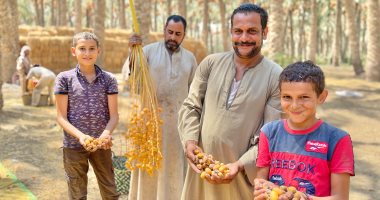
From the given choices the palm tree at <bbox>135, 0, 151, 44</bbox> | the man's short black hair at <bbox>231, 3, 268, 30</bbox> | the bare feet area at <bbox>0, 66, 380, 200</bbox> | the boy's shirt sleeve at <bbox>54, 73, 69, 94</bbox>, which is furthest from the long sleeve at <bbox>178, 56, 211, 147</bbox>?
the palm tree at <bbox>135, 0, 151, 44</bbox>

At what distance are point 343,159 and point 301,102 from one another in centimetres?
31

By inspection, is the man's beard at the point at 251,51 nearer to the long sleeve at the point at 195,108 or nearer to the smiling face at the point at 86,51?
the long sleeve at the point at 195,108

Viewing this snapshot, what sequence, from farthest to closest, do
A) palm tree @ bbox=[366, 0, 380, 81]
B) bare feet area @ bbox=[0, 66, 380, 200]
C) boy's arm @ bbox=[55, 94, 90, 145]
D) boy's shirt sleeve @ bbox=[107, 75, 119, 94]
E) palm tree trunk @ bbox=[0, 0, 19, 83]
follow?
1. palm tree trunk @ bbox=[0, 0, 19, 83]
2. palm tree @ bbox=[366, 0, 380, 81]
3. bare feet area @ bbox=[0, 66, 380, 200]
4. boy's shirt sleeve @ bbox=[107, 75, 119, 94]
5. boy's arm @ bbox=[55, 94, 90, 145]

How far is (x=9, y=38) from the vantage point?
42.1 ft

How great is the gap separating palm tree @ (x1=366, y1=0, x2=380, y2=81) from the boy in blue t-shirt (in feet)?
35.8

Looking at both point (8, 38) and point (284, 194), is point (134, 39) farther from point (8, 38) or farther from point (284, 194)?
point (8, 38)

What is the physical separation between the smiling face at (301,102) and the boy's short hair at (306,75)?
19 mm

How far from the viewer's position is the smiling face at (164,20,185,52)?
155 inches

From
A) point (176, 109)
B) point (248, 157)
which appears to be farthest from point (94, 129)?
point (248, 157)

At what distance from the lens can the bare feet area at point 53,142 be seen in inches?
201

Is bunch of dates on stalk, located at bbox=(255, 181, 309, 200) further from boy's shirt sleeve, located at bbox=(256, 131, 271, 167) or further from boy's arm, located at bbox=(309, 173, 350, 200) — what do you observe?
boy's shirt sleeve, located at bbox=(256, 131, 271, 167)

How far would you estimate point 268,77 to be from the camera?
2557mm

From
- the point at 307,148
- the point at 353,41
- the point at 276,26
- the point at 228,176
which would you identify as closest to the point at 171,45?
the point at 228,176

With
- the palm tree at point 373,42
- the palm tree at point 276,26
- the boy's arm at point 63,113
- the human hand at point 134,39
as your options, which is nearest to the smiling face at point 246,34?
the human hand at point 134,39
